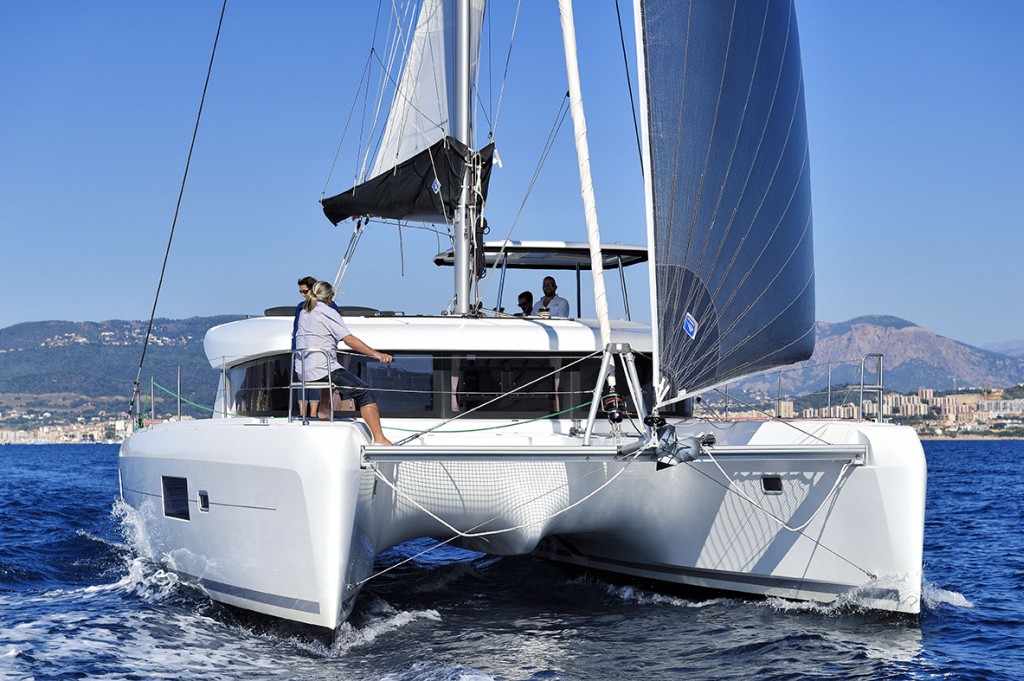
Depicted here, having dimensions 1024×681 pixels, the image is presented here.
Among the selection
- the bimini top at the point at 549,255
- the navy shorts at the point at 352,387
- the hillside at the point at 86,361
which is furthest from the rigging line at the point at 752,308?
the hillside at the point at 86,361

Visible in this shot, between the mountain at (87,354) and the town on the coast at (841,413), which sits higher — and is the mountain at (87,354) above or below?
above

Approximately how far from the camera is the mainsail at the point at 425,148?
10.7 metres

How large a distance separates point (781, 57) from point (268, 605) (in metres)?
5.59

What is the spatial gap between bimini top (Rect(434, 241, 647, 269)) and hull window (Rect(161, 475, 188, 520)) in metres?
3.98

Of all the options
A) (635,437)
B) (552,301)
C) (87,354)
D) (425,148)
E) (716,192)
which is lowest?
(635,437)

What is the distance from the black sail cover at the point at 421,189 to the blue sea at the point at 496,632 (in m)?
3.53

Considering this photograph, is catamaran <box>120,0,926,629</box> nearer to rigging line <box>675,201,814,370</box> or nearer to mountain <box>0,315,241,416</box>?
rigging line <box>675,201,814,370</box>

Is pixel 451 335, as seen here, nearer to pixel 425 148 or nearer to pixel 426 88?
pixel 425 148

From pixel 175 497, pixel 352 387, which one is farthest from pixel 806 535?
pixel 175 497

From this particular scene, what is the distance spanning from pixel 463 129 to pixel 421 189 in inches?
28.7

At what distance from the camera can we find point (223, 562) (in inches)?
312

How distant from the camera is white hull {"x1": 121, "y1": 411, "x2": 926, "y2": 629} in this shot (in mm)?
7098

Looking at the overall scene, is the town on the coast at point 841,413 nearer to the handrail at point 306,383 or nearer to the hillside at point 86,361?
the hillside at point 86,361

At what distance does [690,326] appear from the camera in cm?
745
